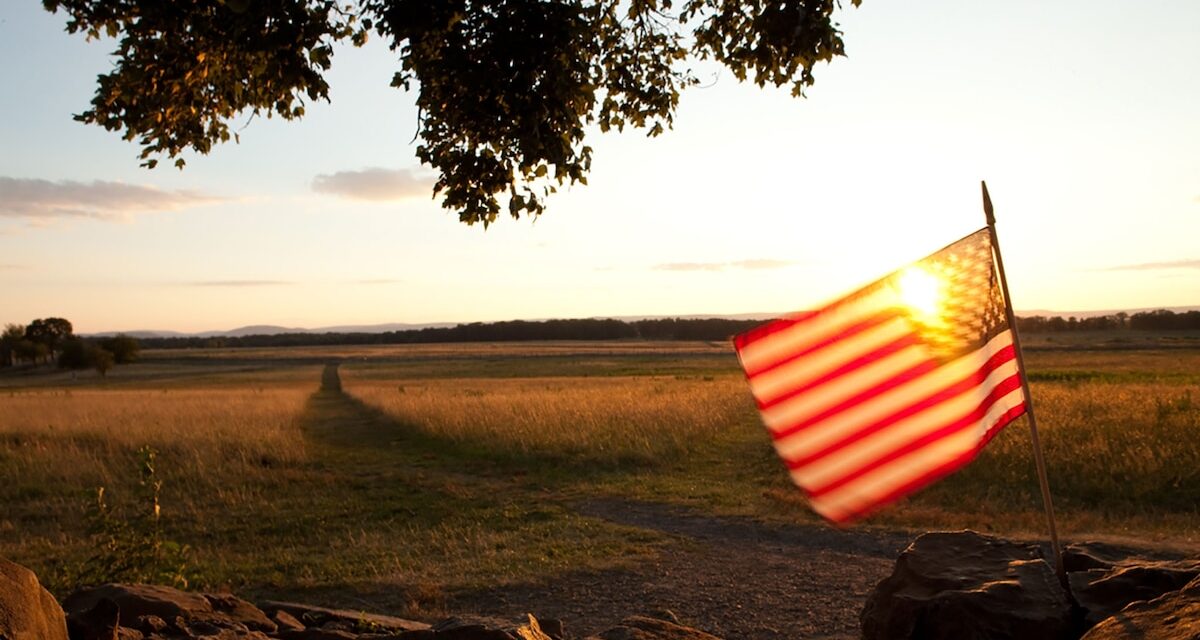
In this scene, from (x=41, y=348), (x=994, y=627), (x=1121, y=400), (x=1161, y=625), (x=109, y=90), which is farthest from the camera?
(x=41, y=348)

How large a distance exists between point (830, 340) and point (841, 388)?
1.16ft

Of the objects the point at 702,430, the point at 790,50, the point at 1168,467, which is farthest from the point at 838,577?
the point at 702,430

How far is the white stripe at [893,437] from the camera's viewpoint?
20.9 ft

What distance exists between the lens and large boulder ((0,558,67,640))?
15.6ft

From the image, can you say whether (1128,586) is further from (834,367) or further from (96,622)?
(96,622)

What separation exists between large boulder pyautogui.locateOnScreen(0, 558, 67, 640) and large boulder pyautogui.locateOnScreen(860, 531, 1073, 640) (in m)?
5.05

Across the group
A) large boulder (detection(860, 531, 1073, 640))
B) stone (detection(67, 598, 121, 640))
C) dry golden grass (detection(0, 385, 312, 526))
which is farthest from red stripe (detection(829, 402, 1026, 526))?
dry golden grass (detection(0, 385, 312, 526))

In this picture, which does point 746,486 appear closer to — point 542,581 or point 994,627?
point 542,581

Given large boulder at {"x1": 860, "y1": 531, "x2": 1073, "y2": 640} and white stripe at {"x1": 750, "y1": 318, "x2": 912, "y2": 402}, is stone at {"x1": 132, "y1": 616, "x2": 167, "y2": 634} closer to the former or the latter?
white stripe at {"x1": 750, "y1": 318, "x2": 912, "y2": 402}

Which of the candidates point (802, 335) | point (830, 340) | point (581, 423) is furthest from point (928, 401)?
point (581, 423)

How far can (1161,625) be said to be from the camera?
184 inches

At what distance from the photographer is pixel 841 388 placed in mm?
6590

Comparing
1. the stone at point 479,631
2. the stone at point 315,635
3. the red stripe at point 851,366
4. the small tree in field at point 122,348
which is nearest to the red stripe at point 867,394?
the red stripe at point 851,366

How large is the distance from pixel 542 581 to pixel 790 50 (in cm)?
691
